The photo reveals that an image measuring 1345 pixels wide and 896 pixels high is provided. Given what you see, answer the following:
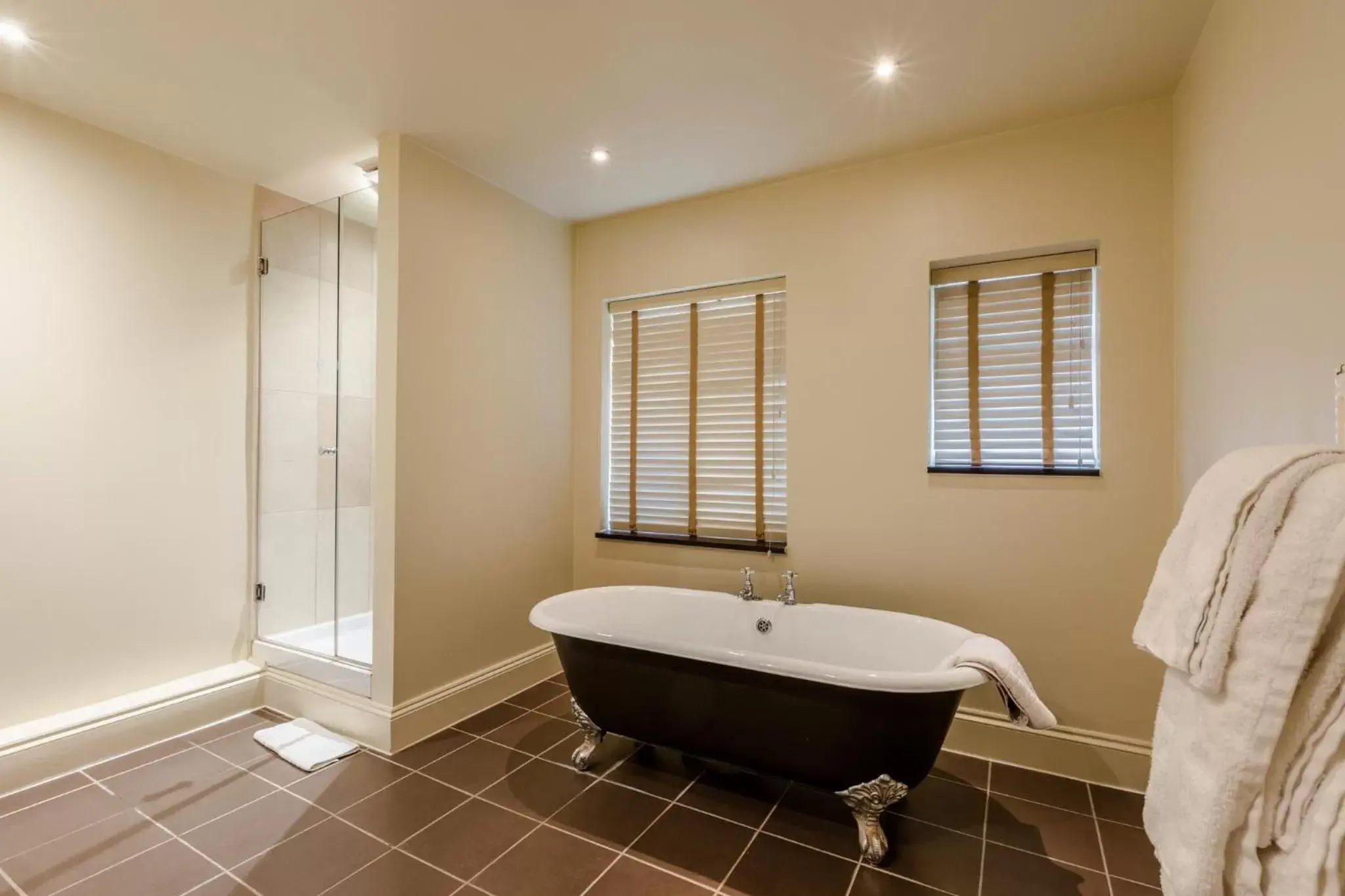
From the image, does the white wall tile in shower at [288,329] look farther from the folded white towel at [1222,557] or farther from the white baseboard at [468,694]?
the folded white towel at [1222,557]

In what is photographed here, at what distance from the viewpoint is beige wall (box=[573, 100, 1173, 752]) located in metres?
2.23

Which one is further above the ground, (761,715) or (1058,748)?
(761,715)

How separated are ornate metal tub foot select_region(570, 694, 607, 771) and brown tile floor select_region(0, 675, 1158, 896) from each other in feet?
0.17

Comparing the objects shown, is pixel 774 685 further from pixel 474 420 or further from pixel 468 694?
pixel 474 420

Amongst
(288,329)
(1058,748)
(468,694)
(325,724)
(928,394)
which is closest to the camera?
(1058,748)

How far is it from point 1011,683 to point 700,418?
1890mm

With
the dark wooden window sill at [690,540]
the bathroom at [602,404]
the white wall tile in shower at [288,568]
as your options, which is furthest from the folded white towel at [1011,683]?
the white wall tile in shower at [288,568]

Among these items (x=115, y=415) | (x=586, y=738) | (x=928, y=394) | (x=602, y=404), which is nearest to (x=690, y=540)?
(x=602, y=404)

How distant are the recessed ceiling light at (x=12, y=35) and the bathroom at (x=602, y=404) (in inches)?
2.3

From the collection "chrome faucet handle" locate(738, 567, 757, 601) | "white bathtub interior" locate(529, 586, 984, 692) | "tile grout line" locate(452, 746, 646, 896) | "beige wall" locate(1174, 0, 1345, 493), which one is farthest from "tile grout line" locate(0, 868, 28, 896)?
"beige wall" locate(1174, 0, 1345, 493)

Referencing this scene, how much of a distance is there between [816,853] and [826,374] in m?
1.84

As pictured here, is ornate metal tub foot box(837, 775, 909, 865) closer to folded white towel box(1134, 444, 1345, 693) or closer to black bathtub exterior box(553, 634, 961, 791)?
black bathtub exterior box(553, 634, 961, 791)

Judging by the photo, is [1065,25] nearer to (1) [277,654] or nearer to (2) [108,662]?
(1) [277,654]

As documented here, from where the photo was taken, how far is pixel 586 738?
2393 mm
